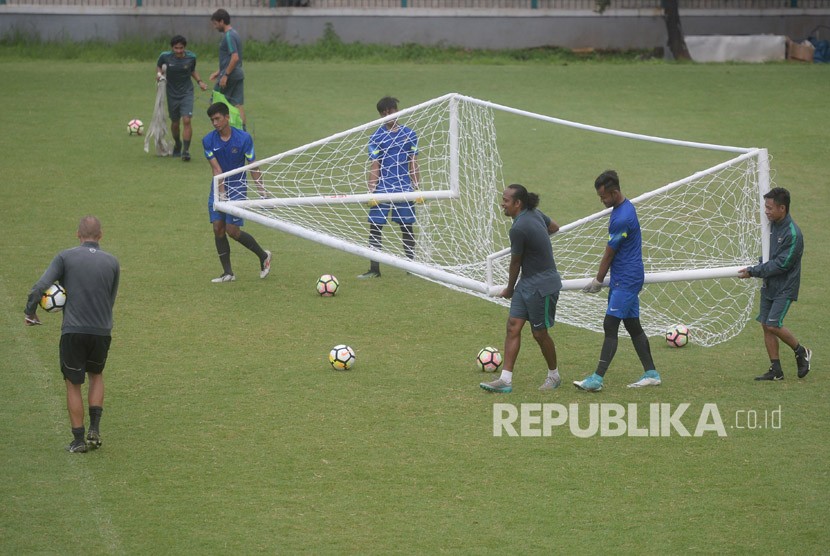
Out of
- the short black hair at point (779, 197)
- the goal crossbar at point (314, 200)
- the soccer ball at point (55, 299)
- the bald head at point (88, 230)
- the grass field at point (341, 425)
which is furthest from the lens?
the goal crossbar at point (314, 200)

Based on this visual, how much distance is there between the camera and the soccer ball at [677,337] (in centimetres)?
1116

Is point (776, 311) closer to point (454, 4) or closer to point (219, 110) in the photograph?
point (219, 110)

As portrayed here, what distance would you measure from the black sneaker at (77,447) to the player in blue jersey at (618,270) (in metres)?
4.18

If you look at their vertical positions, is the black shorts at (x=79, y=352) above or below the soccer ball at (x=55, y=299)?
below

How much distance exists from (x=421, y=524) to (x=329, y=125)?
15.3 m

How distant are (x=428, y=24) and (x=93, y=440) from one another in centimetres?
2476

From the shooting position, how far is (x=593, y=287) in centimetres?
970

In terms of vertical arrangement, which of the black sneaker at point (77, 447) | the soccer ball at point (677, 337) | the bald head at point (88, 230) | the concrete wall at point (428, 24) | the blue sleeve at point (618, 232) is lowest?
the black sneaker at point (77, 447)

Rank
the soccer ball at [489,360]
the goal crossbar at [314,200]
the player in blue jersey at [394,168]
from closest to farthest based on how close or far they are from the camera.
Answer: the soccer ball at [489,360]
the goal crossbar at [314,200]
the player in blue jersey at [394,168]

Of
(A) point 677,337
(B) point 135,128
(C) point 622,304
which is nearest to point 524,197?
(C) point 622,304

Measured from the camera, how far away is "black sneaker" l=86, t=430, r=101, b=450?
27.3 feet

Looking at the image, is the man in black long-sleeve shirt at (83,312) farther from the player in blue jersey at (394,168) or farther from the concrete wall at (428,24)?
the concrete wall at (428,24)

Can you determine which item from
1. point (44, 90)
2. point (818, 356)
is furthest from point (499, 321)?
point (44, 90)

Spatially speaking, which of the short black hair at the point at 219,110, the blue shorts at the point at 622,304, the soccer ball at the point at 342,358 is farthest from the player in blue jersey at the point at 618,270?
the short black hair at the point at 219,110
